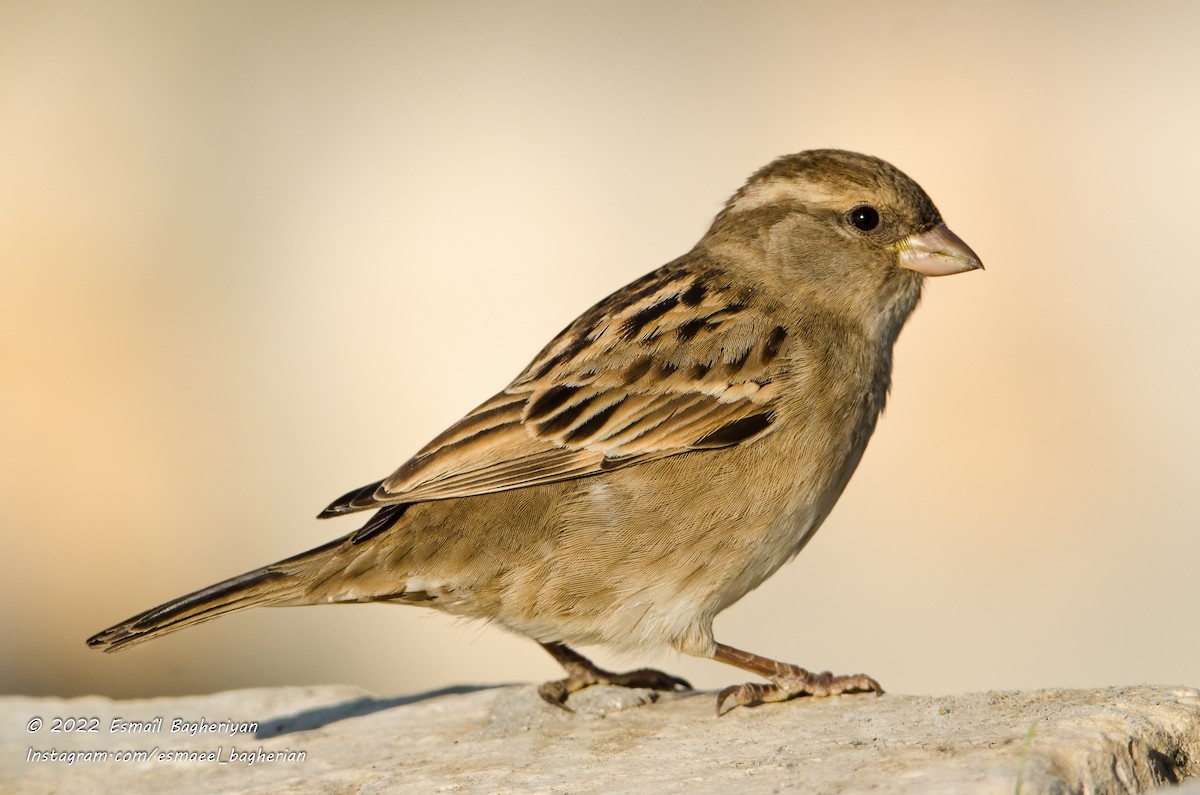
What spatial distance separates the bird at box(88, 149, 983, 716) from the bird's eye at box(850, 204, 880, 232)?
1.15 feet

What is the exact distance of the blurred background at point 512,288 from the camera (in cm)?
962

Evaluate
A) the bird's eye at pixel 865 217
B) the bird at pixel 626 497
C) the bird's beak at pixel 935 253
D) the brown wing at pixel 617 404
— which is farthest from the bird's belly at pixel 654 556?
the bird's eye at pixel 865 217

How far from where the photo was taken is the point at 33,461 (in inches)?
420

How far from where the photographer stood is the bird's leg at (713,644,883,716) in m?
5.54

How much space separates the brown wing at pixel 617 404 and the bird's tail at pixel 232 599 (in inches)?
8.3

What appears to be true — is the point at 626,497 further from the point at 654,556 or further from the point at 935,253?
the point at 935,253

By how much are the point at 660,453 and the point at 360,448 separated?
5.32 meters

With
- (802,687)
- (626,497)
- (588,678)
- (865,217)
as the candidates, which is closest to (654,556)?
(626,497)

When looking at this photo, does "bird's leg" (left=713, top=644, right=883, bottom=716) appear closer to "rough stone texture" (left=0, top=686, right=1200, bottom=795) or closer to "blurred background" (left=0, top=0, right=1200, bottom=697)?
"rough stone texture" (left=0, top=686, right=1200, bottom=795)

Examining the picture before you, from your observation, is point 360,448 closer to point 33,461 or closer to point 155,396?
point 155,396

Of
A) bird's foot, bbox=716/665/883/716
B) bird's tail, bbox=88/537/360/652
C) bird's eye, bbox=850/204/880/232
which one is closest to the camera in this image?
bird's tail, bbox=88/537/360/652

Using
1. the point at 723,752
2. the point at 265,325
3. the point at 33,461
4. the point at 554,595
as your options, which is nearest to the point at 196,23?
the point at 265,325

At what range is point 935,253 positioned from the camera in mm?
6066

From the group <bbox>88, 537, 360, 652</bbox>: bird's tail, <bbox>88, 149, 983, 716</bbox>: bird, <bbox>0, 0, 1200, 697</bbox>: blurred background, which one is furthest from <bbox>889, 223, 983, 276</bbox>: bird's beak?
<bbox>0, 0, 1200, 697</bbox>: blurred background
